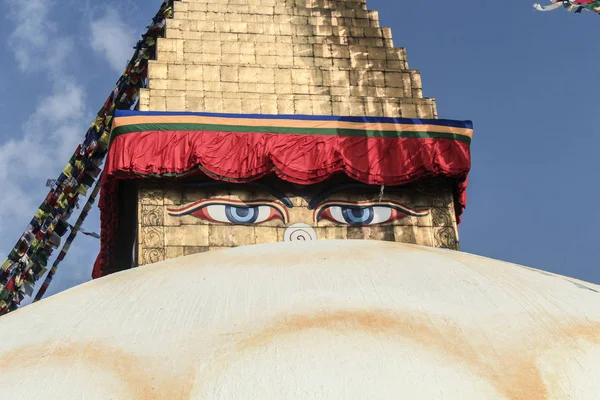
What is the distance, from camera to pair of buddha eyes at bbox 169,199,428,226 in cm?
968

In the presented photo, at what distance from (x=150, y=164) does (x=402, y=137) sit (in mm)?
3034

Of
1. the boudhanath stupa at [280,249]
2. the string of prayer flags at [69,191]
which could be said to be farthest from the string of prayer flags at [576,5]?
the string of prayer flags at [69,191]

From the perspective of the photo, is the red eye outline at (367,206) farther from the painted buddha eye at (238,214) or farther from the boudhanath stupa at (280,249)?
the painted buddha eye at (238,214)

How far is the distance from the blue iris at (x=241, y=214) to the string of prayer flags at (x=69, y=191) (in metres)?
3.64

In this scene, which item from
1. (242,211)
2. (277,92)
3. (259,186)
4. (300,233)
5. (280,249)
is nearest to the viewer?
(280,249)

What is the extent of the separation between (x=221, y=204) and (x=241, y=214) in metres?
0.27

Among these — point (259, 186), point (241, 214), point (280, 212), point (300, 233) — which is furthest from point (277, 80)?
point (300, 233)

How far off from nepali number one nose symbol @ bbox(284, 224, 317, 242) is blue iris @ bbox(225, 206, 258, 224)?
42 centimetres

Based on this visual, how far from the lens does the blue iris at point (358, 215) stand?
32.5ft

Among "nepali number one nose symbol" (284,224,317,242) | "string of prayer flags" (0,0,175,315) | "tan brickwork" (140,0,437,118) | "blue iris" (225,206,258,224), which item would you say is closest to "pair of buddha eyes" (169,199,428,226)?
"blue iris" (225,206,258,224)

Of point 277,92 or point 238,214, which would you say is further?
point 277,92

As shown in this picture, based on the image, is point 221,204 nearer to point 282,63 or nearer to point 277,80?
point 277,80

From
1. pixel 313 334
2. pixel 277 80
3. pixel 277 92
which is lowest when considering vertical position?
pixel 313 334

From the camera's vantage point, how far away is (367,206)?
33.0 feet
